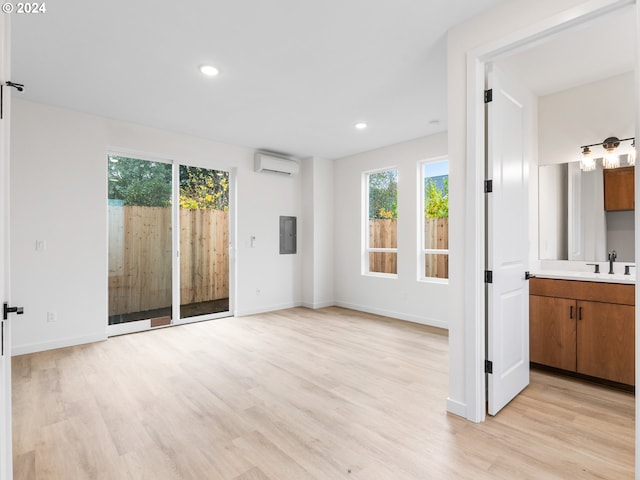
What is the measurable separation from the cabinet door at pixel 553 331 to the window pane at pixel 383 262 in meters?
2.40

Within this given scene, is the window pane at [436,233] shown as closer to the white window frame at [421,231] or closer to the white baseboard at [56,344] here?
the white window frame at [421,231]

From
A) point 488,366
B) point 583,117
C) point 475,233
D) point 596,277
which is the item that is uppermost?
point 583,117

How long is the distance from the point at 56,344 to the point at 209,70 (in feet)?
11.1

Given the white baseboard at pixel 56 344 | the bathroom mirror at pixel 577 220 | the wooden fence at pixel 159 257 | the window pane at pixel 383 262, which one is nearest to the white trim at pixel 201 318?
the wooden fence at pixel 159 257

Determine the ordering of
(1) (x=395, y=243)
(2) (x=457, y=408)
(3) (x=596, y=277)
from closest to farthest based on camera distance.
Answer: (2) (x=457, y=408) < (3) (x=596, y=277) < (1) (x=395, y=243)

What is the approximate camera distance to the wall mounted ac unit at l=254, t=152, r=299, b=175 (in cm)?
537

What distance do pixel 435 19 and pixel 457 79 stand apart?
42 cm

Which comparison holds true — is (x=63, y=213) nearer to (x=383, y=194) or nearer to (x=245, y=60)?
(x=245, y=60)

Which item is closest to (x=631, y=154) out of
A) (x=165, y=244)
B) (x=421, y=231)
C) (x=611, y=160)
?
(x=611, y=160)

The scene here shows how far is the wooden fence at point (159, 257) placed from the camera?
14.3 ft

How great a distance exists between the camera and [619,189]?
3.09 metres

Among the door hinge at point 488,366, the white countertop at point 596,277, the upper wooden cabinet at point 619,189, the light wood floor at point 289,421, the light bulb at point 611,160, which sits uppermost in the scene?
the light bulb at point 611,160

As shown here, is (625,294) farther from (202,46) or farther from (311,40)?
(202,46)

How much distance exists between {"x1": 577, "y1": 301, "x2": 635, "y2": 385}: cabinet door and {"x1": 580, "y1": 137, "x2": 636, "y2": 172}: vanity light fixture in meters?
1.35
